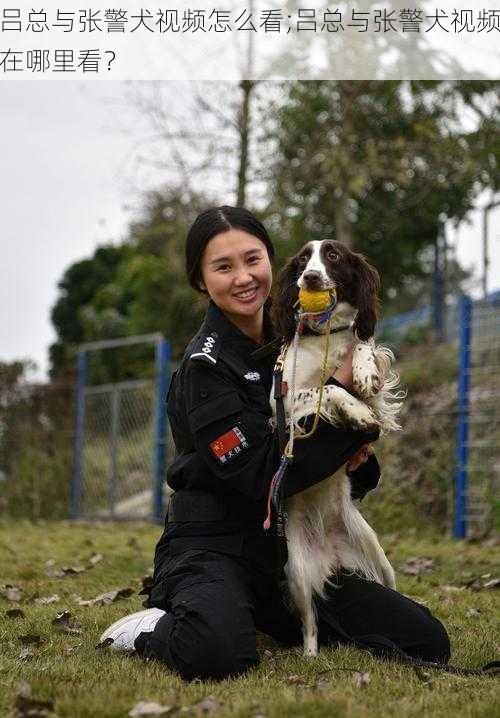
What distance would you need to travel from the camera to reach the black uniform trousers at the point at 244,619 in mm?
3445

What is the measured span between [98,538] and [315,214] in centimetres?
910

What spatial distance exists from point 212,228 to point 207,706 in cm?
179

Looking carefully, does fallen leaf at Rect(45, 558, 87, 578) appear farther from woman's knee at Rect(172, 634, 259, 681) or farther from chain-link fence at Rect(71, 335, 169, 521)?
chain-link fence at Rect(71, 335, 169, 521)

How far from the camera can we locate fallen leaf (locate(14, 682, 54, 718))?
274 cm

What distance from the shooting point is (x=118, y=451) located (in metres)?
12.5

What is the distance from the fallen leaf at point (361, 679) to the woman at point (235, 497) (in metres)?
0.40

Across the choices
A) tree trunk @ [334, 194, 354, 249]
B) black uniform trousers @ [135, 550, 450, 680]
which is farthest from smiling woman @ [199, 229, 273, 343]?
tree trunk @ [334, 194, 354, 249]

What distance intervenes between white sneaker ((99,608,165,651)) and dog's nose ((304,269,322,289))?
4.27ft

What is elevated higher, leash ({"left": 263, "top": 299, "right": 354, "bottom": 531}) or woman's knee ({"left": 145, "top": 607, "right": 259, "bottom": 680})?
leash ({"left": 263, "top": 299, "right": 354, "bottom": 531})

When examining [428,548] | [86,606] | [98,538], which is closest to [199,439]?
[86,606]

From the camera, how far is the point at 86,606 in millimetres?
4977

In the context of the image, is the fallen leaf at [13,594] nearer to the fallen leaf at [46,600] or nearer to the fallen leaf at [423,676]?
the fallen leaf at [46,600]

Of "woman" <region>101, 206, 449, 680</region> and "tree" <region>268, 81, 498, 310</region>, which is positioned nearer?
"woman" <region>101, 206, 449, 680</region>

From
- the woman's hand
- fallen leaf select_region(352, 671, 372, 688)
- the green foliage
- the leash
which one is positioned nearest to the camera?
fallen leaf select_region(352, 671, 372, 688)
